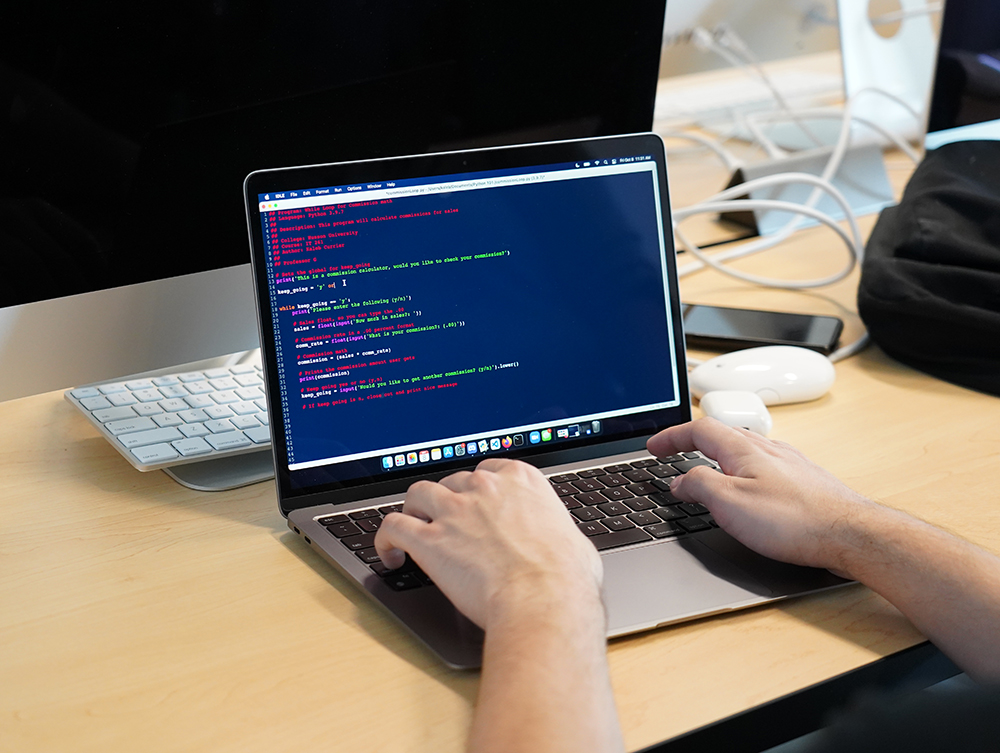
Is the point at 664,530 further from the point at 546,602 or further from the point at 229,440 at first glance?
the point at 229,440

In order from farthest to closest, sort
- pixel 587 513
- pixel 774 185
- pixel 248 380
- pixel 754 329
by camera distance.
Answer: pixel 774 185
pixel 754 329
pixel 248 380
pixel 587 513

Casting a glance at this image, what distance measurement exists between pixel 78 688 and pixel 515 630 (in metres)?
0.26

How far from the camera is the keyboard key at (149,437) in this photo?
2.58 ft

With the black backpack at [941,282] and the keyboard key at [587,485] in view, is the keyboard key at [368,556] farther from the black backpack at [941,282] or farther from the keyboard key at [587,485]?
the black backpack at [941,282]

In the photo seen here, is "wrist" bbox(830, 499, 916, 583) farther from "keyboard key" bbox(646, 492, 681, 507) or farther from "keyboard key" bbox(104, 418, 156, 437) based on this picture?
"keyboard key" bbox(104, 418, 156, 437)

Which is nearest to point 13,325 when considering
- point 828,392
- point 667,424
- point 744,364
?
point 667,424

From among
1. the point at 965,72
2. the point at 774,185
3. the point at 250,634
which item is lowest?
the point at 250,634

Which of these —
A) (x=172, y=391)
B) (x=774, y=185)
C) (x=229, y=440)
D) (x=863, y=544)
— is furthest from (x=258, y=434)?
(x=774, y=185)

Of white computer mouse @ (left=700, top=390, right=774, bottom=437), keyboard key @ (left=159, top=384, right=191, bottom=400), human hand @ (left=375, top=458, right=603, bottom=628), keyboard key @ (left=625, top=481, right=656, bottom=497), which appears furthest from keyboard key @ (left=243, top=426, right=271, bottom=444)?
white computer mouse @ (left=700, top=390, right=774, bottom=437)

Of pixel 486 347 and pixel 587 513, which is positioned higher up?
pixel 486 347

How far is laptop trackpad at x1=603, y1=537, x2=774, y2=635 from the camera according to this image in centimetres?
60

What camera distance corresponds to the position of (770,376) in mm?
953

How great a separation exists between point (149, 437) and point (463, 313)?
29cm

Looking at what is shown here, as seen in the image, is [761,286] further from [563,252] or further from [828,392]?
[563,252]
